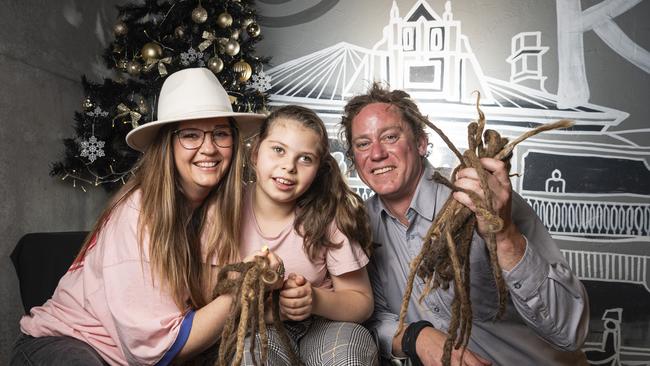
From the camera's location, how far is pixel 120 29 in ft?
12.1

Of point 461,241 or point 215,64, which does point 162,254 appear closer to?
point 461,241

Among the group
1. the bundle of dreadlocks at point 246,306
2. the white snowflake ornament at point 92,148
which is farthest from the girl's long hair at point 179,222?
the white snowflake ornament at point 92,148

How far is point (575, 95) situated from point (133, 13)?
130 inches

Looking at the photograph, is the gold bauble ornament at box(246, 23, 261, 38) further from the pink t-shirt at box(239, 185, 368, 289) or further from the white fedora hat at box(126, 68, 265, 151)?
the pink t-shirt at box(239, 185, 368, 289)

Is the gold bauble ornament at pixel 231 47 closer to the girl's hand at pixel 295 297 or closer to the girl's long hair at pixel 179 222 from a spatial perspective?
the girl's long hair at pixel 179 222

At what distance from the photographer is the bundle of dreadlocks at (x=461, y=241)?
117 cm

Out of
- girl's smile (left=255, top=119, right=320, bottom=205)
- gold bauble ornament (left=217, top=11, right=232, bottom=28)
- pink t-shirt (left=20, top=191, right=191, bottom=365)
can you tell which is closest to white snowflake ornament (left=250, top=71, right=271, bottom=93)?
gold bauble ornament (left=217, top=11, right=232, bottom=28)

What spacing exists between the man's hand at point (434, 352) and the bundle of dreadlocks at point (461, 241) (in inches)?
18.1

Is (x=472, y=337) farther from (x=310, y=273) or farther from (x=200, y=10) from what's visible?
(x=200, y=10)

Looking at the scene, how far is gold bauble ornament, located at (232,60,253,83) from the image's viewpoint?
377 centimetres

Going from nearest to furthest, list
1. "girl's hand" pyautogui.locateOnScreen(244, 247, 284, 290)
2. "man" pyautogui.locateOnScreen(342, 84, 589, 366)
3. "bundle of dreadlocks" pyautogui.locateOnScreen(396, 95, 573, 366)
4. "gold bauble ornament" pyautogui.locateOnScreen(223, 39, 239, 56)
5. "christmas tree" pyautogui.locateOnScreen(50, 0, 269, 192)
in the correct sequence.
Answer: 1. "bundle of dreadlocks" pyautogui.locateOnScreen(396, 95, 573, 366)
2. "girl's hand" pyautogui.locateOnScreen(244, 247, 284, 290)
3. "man" pyautogui.locateOnScreen(342, 84, 589, 366)
4. "christmas tree" pyautogui.locateOnScreen(50, 0, 269, 192)
5. "gold bauble ornament" pyautogui.locateOnScreen(223, 39, 239, 56)

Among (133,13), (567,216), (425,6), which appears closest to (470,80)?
(425,6)

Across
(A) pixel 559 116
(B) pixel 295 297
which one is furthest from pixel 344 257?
(A) pixel 559 116

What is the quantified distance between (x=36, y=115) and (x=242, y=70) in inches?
52.7
